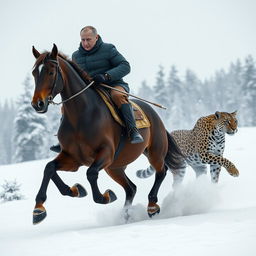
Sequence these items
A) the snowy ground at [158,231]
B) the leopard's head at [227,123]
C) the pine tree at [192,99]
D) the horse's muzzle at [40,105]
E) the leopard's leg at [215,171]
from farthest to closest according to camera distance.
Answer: the pine tree at [192,99] < the leopard's head at [227,123] < the leopard's leg at [215,171] < the horse's muzzle at [40,105] < the snowy ground at [158,231]

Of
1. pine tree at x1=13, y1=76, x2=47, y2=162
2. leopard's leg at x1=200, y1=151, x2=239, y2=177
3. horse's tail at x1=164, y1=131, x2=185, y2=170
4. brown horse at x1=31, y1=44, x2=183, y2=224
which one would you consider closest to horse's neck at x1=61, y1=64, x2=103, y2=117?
brown horse at x1=31, y1=44, x2=183, y2=224

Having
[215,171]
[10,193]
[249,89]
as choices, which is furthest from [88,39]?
[249,89]

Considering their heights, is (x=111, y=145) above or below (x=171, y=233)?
above

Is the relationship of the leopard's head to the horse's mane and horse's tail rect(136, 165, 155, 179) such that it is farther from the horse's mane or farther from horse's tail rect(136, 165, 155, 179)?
the horse's mane

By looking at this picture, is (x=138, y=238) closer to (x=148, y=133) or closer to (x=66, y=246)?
(x=66, y=246)

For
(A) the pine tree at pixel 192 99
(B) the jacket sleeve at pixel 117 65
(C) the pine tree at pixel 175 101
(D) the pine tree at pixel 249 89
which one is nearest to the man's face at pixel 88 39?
(B) the jacket sleeve at pixel 117 65

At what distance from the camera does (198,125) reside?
1231 centimetres

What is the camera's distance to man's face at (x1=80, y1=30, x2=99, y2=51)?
7.59 m

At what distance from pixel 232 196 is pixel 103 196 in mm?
5559

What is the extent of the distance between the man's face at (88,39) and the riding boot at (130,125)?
120 cm

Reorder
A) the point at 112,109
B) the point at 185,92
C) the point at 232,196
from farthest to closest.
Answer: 1. the point at 185,92
2. the point at 232,196
3. the point at 112,109

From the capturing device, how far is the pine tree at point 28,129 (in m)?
40.3

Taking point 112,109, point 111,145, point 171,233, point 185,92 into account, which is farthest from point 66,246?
point 185,92

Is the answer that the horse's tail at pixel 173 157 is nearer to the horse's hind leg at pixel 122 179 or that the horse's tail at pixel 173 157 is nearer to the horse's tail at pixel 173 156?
the horse's tail at pixel 173 156
